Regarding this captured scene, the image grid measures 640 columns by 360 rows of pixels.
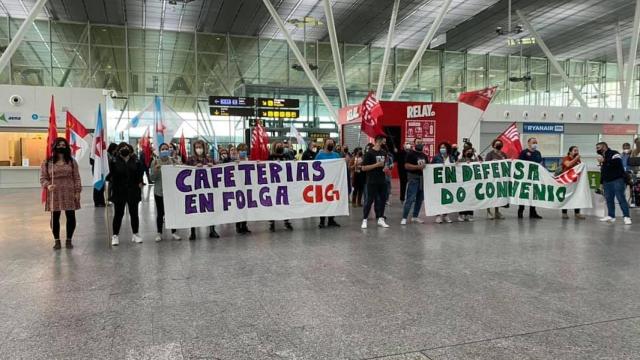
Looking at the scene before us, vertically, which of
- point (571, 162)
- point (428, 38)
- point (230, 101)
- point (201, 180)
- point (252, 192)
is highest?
point (428, 38)

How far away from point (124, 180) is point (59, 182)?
91cm

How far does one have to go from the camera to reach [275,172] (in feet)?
28.9

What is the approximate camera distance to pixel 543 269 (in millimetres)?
5832

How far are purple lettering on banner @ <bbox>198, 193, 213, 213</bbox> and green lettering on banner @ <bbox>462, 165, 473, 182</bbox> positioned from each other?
5.19 metres

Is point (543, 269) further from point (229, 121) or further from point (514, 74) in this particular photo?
point (514, 74)

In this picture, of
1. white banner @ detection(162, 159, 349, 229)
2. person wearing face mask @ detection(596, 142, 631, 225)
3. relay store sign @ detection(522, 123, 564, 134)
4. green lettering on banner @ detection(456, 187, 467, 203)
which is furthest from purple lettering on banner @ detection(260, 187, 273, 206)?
relay store sign @ detection(522, 123, 564, 134)

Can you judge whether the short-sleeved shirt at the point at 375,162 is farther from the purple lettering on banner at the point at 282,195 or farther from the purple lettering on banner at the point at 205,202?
the purple lettering on banner at the point at 205,202

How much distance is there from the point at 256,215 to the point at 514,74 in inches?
1297

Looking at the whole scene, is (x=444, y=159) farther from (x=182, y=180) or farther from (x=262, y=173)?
(x=182, y=180)

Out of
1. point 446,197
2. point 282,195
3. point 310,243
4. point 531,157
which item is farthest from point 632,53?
point 310,243

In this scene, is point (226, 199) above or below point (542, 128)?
below

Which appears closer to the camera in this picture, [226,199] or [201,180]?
[201,180]

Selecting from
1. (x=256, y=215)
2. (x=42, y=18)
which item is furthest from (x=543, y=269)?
(x=42, y=18)

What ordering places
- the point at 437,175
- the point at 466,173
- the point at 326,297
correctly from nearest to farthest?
the point at 326,297, the point at 437,175, the point at 466,173
